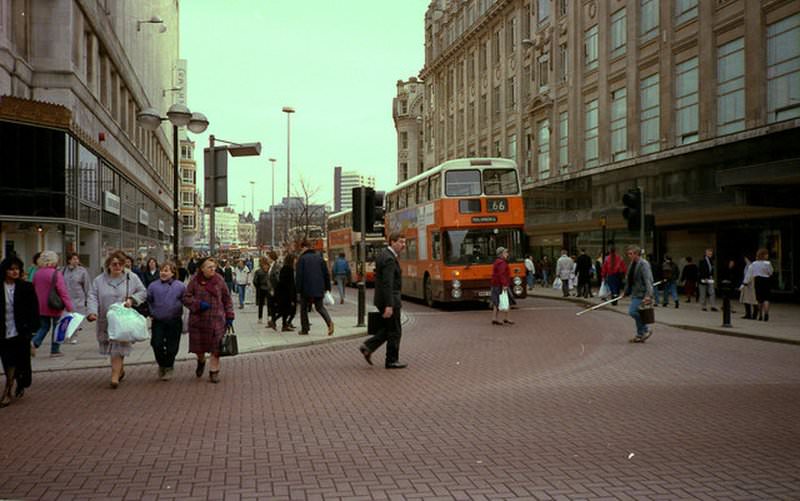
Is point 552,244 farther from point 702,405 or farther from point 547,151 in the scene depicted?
point 702,405

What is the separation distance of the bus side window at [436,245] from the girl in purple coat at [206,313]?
12.4 metres

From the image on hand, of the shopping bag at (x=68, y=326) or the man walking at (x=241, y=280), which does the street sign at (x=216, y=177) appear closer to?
the shopping bag at (x=68, y=326)

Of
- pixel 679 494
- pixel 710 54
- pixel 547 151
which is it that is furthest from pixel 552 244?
pixel 679 494

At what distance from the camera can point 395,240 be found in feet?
36.3

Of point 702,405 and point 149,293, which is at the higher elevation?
point 149,293

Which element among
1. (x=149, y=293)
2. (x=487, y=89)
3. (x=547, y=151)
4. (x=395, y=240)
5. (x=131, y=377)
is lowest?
(x=131, y=377)

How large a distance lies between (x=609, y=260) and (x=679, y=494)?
1898cm

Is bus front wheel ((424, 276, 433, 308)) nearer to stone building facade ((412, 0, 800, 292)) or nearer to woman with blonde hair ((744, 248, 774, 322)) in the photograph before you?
stone building facade ((412, 0, 800, 292))

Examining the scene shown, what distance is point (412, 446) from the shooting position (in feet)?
20.4

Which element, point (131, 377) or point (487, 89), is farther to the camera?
point (487, 89)

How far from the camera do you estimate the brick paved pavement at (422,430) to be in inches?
201

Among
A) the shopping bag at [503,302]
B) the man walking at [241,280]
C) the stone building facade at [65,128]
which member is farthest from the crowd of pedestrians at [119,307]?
the man walking at [241,280]

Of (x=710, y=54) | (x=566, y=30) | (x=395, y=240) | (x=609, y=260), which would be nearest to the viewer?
(x=395, y=240)

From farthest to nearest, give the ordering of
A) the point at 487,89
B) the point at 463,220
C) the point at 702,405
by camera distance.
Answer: the point at 487,89 → the point at 463,220 → the point at 702,405
